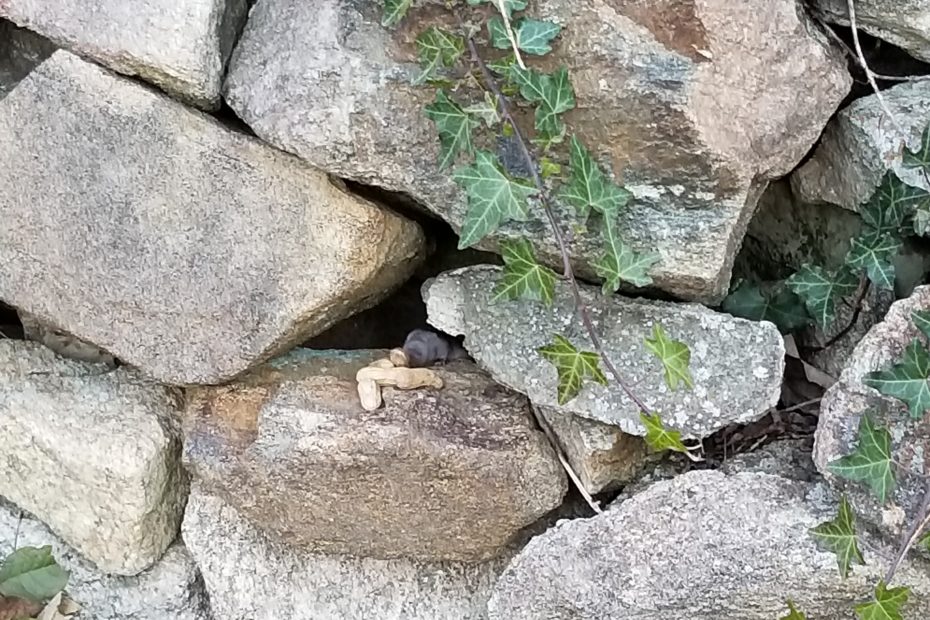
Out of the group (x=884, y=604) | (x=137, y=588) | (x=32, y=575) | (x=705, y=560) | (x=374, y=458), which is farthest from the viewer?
(x=137, y=588)

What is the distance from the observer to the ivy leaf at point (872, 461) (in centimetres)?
106

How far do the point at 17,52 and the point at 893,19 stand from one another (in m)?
1.08

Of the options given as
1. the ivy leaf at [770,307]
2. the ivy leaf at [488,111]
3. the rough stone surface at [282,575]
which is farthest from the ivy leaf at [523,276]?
the rough stone surface at [282,575]

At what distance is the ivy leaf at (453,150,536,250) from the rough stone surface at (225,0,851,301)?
0.09 metres

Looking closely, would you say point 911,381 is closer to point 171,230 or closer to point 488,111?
point 488,111

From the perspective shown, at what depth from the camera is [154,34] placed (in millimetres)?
1194

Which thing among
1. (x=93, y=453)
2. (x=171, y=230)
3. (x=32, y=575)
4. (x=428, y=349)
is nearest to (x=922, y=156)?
(x=428, y=349)

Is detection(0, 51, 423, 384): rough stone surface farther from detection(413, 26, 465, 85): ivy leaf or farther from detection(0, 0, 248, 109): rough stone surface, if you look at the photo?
detection(413, 26, 465, 85): ivy leaf

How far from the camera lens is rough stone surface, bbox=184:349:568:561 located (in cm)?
127

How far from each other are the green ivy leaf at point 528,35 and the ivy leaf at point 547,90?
0.08 feet

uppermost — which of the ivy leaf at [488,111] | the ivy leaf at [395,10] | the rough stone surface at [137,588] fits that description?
the ivy leaf at [395,10]

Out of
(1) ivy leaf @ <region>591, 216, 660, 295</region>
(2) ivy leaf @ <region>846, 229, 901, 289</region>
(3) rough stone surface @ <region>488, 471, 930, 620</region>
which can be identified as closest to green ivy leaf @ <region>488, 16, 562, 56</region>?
(1) ivy leaf @ <region>591, 216, 660, 295</region>

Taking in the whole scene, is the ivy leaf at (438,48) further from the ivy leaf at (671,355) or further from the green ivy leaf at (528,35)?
the ivy leaf at (671,355)

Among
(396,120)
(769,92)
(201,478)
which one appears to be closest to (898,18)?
(769,92)
